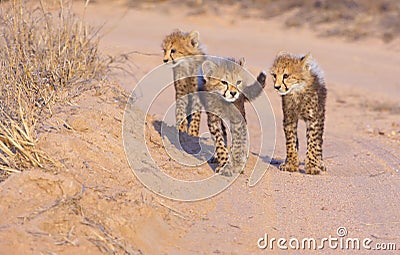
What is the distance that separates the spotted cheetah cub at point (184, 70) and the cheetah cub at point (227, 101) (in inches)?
37.0

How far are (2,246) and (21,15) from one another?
323cm

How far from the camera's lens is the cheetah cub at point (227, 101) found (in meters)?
6.02

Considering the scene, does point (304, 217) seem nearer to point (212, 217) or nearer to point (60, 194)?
point (212, 217)

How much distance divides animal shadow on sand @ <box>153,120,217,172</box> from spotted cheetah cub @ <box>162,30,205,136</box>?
16 cm

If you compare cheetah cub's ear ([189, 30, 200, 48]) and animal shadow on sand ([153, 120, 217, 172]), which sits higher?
cheetah cub's ear ([189, 30, 200, 48])

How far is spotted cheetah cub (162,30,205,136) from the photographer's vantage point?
729cm

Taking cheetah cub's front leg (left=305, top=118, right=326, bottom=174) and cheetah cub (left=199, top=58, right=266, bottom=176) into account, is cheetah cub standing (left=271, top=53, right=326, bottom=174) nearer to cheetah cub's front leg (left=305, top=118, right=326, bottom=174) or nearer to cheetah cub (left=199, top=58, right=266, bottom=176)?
cheetah cub's front leg (left=305, top=118, right=326, bottom=174)

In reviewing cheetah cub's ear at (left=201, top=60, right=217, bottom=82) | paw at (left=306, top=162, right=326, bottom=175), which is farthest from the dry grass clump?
paw at (left=306, top=162, right=326, bottom=175)

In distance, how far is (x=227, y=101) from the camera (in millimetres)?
6105

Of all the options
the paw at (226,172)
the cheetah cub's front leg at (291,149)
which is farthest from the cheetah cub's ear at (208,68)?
the cheetah cub's front leg at (291,149)

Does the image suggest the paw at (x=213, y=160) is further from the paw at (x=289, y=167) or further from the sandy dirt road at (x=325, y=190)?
the paw at (x=289, y=167)

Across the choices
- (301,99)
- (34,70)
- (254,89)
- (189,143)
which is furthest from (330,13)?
Answer: (34,70)

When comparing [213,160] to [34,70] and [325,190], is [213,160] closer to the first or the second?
[325,190]

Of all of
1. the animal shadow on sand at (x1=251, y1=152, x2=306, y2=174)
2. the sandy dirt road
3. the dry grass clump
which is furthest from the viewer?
the animal shadow on sand at (x1=251, y1=152, x2=306, y2=174)
